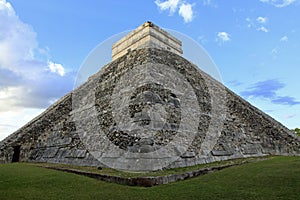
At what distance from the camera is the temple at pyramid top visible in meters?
12.4

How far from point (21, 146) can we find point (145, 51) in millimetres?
6997

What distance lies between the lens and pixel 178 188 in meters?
4.55

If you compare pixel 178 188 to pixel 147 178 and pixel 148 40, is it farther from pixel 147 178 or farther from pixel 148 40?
pixel 148 40

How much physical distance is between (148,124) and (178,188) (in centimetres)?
269

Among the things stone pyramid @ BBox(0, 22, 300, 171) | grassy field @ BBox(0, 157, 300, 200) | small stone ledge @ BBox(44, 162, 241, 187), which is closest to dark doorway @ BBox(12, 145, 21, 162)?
stone pyramid @ BBox(0, 22, 300, 171)

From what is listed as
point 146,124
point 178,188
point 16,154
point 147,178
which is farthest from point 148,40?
point 178,188

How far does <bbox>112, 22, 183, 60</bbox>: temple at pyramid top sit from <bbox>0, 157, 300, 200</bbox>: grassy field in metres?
8.40

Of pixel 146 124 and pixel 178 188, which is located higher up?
pixel 146 124

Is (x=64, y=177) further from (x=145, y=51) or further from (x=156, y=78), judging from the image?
(x=145, y=51)

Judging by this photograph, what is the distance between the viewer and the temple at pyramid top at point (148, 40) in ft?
40.7

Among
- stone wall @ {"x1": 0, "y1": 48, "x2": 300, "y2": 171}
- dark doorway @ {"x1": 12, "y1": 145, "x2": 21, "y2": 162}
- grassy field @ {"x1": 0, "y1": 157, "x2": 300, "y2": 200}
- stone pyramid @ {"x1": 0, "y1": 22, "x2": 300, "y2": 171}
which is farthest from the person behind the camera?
dark doorway @ {"x1": 12, "y1": 145, "x2": 21, "y2": 162}

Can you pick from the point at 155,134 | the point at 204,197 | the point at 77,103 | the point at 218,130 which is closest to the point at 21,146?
the point at 77,103

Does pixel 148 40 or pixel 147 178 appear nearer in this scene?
pixel 147 178

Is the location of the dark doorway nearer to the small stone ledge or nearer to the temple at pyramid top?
the small stone ledge
